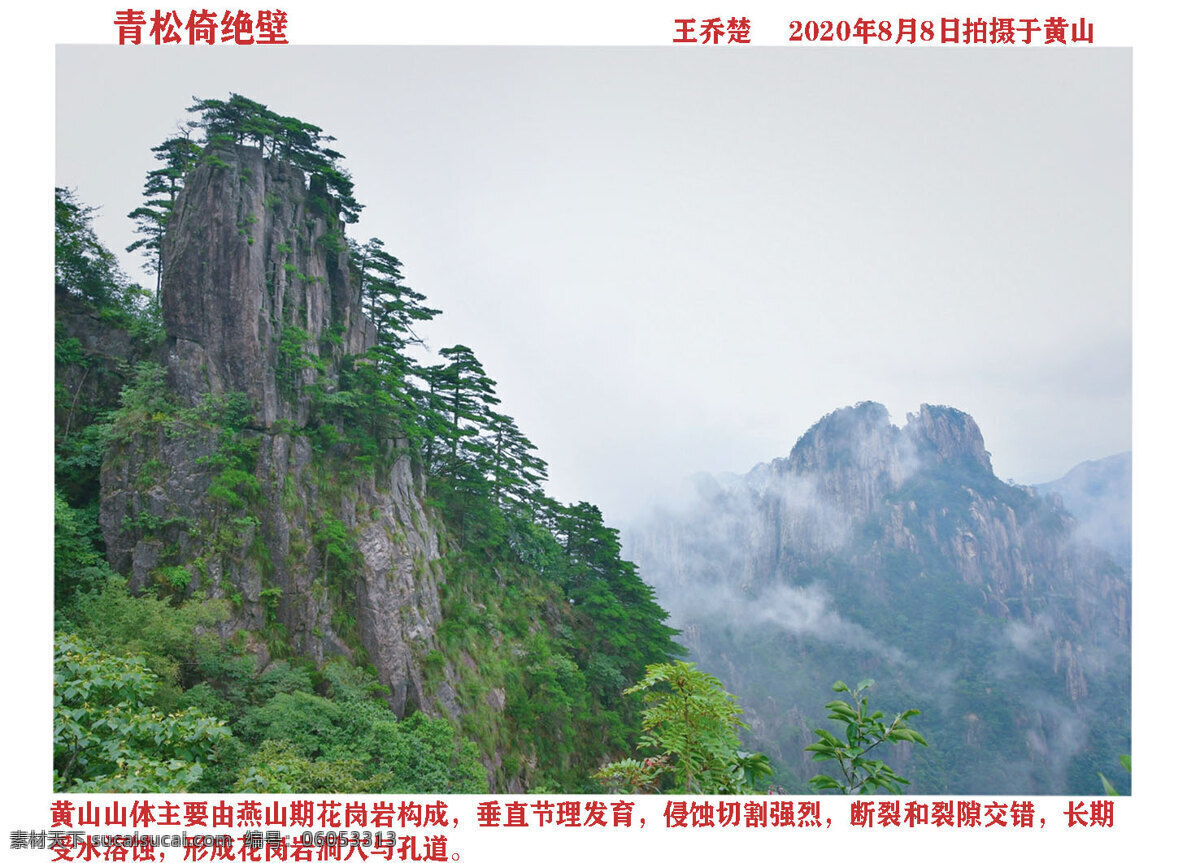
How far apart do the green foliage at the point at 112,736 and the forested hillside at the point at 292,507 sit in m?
1.79

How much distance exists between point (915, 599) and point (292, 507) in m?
69.0

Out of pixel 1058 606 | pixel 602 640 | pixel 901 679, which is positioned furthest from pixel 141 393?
Result: pixel 1058 606

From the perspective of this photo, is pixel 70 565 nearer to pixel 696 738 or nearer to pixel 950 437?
pixel 696 738

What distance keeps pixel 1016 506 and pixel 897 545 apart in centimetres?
1595

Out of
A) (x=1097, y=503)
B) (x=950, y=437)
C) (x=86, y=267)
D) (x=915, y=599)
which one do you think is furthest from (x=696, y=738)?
(x=1097, y=503)

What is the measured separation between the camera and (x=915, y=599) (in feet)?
208

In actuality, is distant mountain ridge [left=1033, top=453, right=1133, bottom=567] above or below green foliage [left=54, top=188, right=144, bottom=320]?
below

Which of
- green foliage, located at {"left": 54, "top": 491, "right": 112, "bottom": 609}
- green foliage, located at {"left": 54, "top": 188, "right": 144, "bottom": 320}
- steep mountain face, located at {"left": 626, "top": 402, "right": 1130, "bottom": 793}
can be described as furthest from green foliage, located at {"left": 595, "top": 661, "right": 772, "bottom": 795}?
steep mountain face, located at {"left": 626, "top": 402, "right": 1130, "bottom": 793}

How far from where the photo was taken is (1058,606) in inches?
2418

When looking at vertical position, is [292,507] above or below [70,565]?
above

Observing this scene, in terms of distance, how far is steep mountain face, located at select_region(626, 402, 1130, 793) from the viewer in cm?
4944

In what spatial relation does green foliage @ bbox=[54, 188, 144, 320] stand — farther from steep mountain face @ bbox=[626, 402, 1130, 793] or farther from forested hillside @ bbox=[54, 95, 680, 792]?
steep mountain face @ bbox=[626, 402, 1130, 793]

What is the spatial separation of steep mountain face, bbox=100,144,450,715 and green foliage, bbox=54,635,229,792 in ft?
22.3
